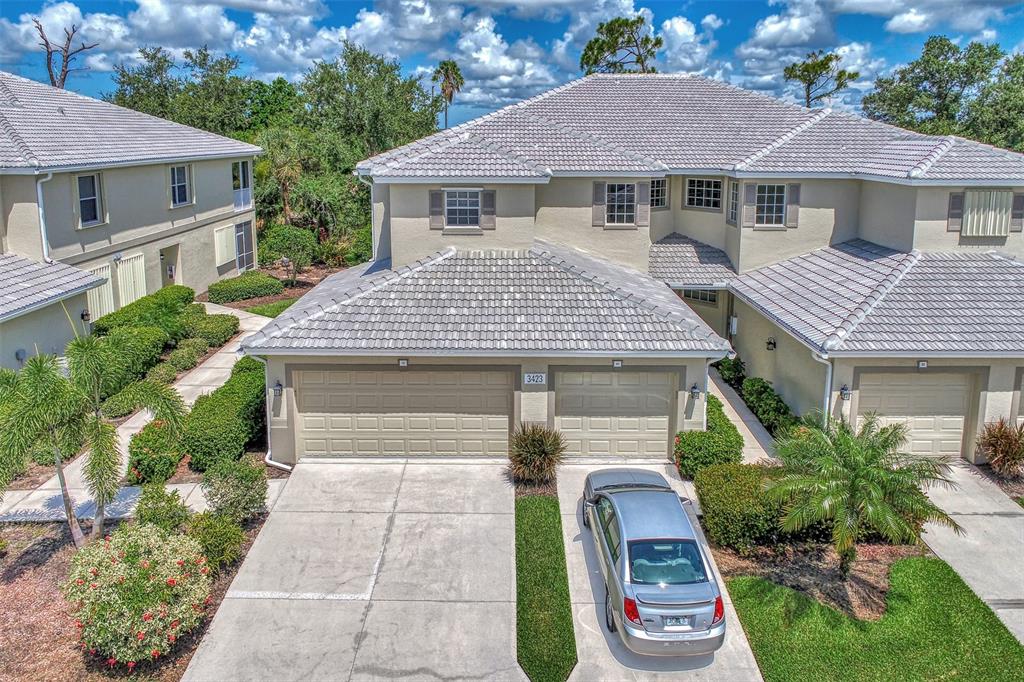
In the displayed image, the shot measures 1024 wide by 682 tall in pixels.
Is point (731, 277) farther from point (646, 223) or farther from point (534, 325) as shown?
point (534, 325)

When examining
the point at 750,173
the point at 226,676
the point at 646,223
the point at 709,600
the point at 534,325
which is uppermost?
the point at 750,173

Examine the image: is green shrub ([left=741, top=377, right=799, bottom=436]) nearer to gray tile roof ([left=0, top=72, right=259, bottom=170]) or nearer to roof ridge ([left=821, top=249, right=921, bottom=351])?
roof ridge ([left=821, top=249, right=921, bottom=351])

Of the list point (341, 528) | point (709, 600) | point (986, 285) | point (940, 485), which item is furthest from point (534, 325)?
point (986, 285)

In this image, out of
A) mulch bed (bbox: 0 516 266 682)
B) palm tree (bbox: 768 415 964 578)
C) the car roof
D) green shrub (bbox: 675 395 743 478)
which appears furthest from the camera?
green shrub (bbox: 675 395 743 478)

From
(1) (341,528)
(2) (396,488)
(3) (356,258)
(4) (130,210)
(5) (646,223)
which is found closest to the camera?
(1) (341,528)

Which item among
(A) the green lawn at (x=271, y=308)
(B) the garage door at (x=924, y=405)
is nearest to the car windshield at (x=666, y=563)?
(B) the garage door at (x=924, y=405)

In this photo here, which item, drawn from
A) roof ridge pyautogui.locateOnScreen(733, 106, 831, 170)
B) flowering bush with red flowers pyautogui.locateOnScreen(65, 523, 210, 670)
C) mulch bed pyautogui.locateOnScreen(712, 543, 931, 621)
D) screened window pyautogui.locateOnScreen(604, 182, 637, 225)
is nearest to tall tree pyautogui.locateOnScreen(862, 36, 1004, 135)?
roof ridge pyautogui.locateOnScreen(733, 106, 831, 170)
